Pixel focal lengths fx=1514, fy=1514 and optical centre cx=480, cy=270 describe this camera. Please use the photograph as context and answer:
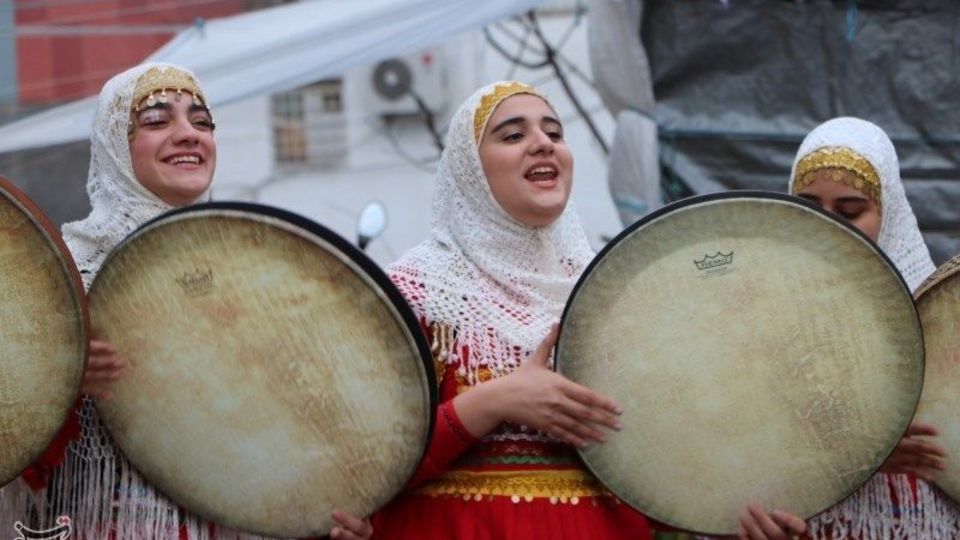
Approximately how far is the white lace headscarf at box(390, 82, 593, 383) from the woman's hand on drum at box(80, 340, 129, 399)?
596 millimetres

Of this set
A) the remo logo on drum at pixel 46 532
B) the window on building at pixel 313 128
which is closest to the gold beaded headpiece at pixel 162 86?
the remo logo on drum at pixel 46 532

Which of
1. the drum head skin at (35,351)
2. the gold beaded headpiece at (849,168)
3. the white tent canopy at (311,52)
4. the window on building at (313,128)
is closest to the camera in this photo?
the drum head skin at (35,351)

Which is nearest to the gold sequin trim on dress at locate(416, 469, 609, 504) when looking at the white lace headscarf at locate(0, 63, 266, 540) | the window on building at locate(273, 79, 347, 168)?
the white lace headscarf at locate(0, 63, 266, 540)

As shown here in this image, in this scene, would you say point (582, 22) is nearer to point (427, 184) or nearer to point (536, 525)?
point (427, 184)

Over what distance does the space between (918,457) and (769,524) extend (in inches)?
16.3

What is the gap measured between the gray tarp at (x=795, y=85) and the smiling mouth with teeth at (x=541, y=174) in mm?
2463

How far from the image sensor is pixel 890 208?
10.8ft

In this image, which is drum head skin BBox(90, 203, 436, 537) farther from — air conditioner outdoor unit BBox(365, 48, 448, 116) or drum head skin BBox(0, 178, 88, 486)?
air conditioner outdoor unit BBox(365, 48, 448, 116)

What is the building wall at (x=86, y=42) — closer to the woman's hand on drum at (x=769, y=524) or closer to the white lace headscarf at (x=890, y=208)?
the white lace headscarf at (x=890, y=208)

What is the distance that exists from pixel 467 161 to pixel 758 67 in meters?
2.58

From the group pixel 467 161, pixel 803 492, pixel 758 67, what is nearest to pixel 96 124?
pixel 467 161

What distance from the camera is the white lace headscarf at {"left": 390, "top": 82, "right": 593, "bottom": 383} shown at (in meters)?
2.97

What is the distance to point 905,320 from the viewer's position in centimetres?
268

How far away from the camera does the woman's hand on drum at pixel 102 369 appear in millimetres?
2686
